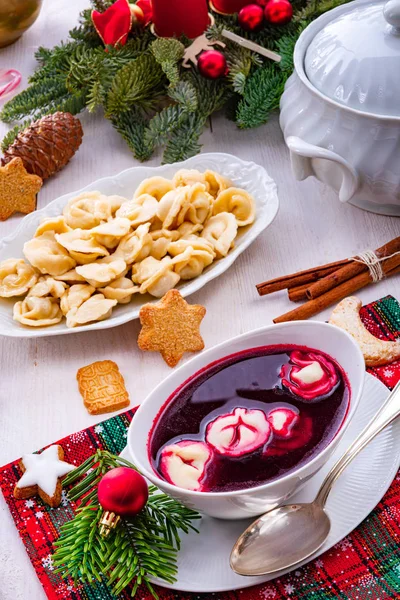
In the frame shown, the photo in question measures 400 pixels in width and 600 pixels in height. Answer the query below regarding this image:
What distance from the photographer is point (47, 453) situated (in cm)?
103

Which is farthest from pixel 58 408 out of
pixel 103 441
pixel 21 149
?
pixel 21 149

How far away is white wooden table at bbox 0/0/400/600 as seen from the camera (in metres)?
1.11

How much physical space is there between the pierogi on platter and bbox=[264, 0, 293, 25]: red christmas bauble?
1.63 ft

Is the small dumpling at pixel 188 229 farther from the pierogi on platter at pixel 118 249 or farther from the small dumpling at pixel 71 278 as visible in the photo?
the small dumpling at pixel 71 278

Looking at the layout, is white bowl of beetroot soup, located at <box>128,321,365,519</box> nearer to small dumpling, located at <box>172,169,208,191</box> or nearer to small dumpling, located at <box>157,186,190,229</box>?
small dumpling, located at <box>157,186,190,229</box>

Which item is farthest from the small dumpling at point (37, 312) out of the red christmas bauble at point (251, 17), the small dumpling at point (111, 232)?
the red christmas bauble at point (251, 17)

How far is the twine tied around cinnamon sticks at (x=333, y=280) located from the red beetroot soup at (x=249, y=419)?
1.05 ft

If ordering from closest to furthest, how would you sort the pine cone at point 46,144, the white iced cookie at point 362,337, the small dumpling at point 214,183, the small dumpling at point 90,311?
the white iced cookie at point 362,337
the small dumpling at point 90,311
the small dumpling at point 214,183
the pine cone at point 46,144

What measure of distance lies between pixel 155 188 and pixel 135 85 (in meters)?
0.33

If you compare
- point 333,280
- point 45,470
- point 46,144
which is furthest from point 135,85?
point 45,470

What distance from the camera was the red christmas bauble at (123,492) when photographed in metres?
0.85

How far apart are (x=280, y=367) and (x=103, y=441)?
0.30 m

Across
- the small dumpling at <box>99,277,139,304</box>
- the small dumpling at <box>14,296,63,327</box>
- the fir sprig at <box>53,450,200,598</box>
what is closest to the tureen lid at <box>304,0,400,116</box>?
the small dumpling at <box>99,277,139,304</box>

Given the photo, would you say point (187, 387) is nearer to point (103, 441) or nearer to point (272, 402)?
point (272, 402)
